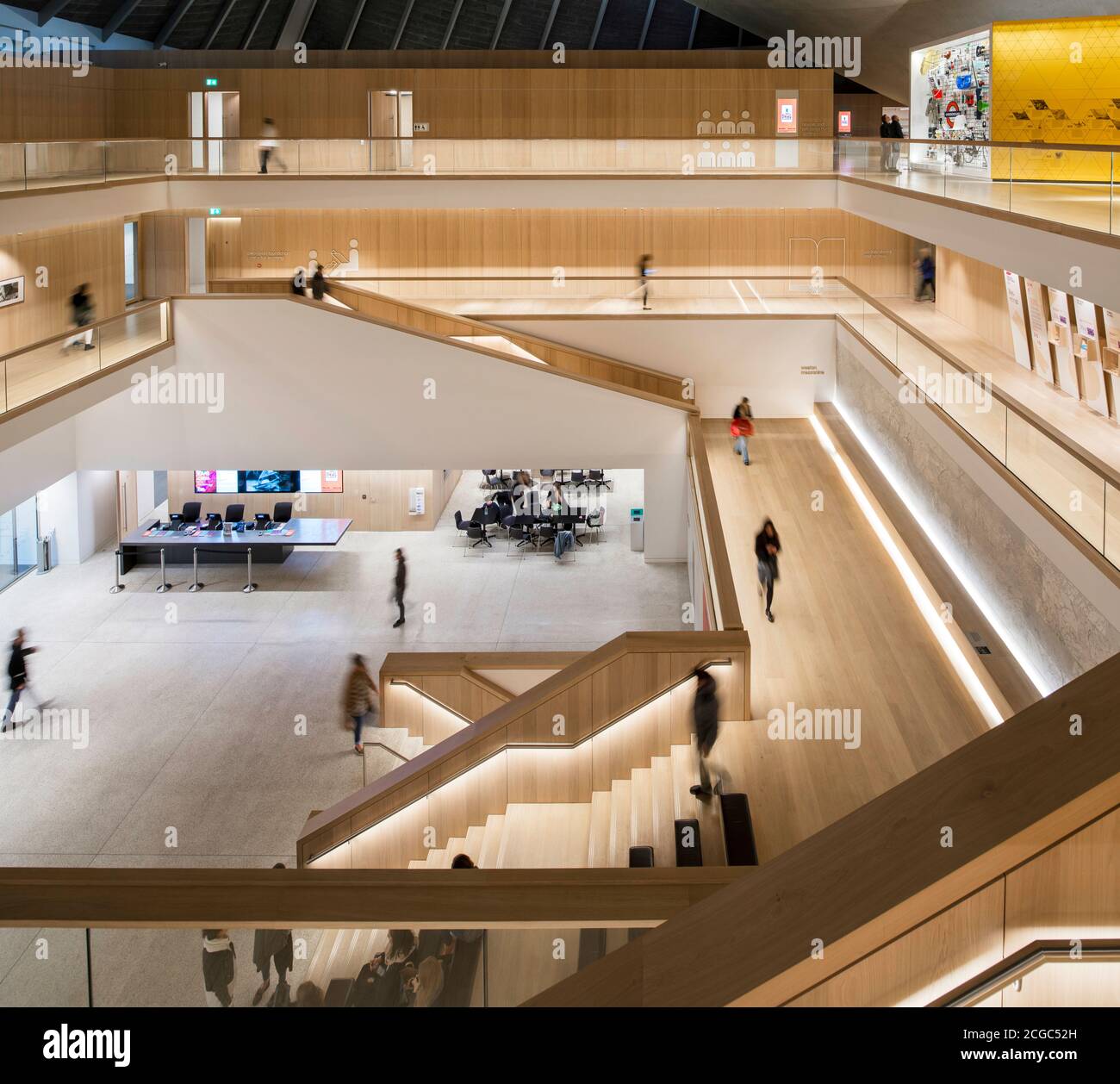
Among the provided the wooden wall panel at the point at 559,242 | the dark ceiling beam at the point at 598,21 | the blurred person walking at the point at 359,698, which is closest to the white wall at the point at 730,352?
the wooden wall panel at the point at 559,242

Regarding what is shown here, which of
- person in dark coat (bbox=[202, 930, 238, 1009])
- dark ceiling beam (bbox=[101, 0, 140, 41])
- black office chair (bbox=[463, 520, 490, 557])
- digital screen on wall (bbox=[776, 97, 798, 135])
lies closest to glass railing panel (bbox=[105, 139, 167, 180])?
dark ceiling beam (bbox=[101, 0, 140, 41])

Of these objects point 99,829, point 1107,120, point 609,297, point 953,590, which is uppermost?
point 1107,120

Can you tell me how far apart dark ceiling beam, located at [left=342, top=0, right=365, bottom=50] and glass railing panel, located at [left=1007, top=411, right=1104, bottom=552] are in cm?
2009

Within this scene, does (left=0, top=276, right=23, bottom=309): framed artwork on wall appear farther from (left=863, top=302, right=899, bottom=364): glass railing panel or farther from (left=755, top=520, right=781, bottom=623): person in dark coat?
(left=755, top=520, right=781, bottom=623): person in dark coat

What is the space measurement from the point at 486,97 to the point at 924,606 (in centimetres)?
1611

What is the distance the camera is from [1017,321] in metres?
14.6

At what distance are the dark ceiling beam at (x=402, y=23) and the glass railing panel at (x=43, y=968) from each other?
2534cm

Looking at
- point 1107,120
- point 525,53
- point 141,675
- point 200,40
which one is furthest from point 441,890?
point 200,40

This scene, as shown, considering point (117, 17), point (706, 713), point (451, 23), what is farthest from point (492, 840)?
point (451, 23)

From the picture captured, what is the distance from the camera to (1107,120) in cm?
1403

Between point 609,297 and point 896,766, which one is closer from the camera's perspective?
point 896,766

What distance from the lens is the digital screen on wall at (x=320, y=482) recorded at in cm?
2056

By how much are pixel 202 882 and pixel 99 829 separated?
25.6 feet
